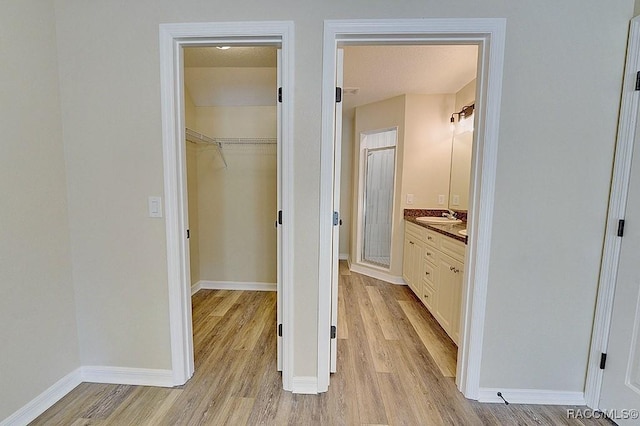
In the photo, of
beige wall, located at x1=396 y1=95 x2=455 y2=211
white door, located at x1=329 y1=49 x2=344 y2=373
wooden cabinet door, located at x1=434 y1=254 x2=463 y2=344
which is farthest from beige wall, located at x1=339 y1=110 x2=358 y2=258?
white door, located at x1=329 y1=49 x2=344 y2=373

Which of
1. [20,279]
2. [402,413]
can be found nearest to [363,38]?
[402,413]

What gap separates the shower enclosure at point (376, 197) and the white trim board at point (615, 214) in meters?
2.35

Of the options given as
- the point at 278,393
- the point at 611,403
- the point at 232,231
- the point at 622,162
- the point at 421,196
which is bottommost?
the point at 278,393

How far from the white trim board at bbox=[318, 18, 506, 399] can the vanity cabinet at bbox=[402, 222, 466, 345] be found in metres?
0.43

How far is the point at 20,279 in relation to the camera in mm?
1409

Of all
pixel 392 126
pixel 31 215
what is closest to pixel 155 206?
pixel 31 215

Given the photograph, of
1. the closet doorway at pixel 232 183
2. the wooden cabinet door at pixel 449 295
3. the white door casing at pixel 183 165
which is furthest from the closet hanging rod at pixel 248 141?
the wooden cabinet door at pixel 449 295

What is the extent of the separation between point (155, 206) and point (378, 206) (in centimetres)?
308

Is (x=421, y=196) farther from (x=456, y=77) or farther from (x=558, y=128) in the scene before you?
(x=558, y=128)

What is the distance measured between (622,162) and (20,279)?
10.9 feet

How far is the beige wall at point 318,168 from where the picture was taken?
144 centimetres

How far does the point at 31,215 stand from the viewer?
1453 mm

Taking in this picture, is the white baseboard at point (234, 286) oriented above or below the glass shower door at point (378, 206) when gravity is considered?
below
